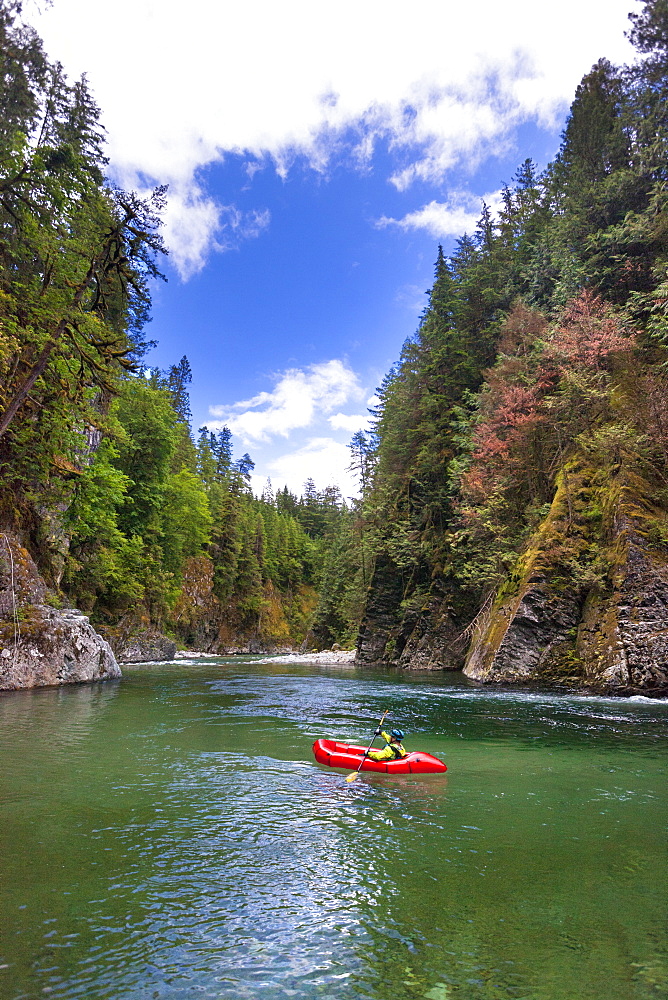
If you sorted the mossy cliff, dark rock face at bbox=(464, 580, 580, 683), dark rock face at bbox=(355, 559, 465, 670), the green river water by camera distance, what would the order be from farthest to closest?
1. dark rock face at bbox=(355, 559, 465, 670)
2. dark rock face at bbox=(464, 580, 580, 683)
3. the mossy cliff
4. the green river water

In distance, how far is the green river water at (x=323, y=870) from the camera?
326 centimetres

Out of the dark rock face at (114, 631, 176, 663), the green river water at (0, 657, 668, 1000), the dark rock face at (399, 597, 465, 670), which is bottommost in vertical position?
the dark rock face at (114, 631, 176, 663)

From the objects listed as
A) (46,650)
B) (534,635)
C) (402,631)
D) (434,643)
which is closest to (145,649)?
(402,631)

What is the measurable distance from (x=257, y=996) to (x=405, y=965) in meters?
0.94

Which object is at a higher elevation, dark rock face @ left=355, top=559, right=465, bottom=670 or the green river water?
dark rock face @ left=355, top=559, right=465, bottom=670

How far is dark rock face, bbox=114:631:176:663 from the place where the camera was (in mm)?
29766

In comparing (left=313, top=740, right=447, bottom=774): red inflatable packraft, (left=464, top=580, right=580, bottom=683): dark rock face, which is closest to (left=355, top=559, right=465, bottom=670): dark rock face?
(left=464, top=580, right=580, bottom=683): dark rock face

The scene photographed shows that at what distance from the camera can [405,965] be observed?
3365 mm

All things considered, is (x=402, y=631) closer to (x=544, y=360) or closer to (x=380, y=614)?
(x=380, y=614)

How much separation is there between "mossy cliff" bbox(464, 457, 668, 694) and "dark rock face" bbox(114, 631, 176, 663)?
19.6 metres

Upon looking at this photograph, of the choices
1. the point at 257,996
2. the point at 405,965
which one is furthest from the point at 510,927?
the point at 257,996

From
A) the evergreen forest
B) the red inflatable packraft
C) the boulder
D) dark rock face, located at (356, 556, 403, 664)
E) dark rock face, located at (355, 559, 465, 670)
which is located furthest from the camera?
dark rock face, located at (356, 556, 403, 664)

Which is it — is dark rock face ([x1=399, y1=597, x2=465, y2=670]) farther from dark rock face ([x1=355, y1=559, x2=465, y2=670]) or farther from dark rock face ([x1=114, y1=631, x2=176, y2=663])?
dark rock face ([x1=114, y1=631, x2=176, y2=663])

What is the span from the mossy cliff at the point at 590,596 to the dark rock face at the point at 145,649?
19.6m
